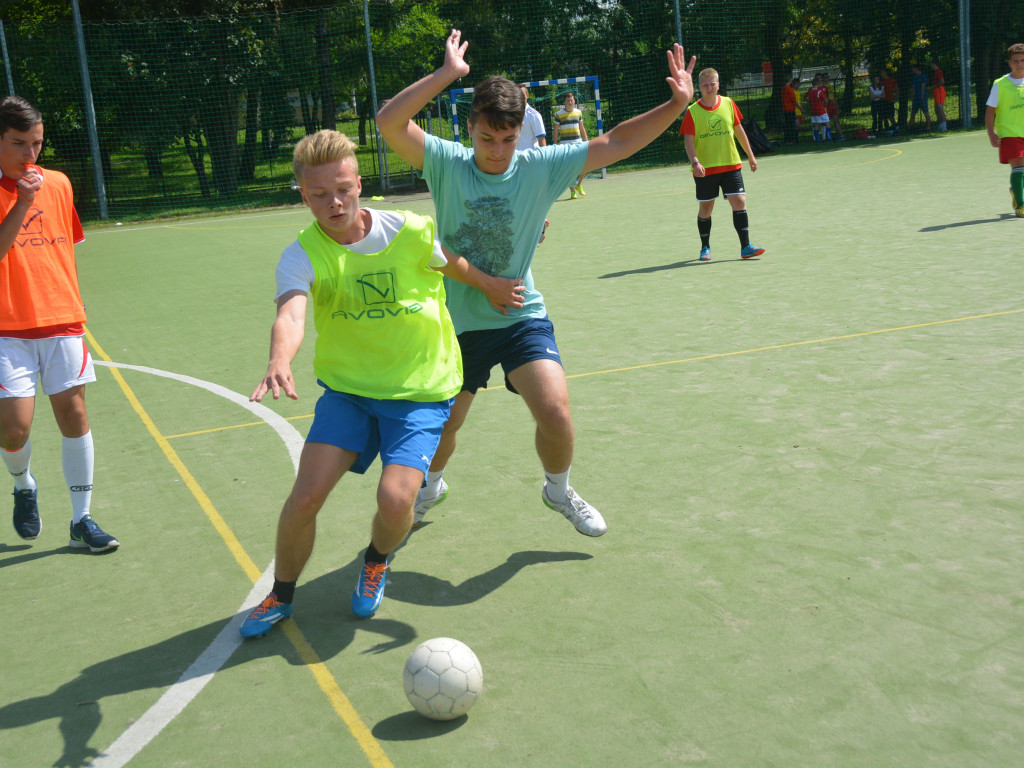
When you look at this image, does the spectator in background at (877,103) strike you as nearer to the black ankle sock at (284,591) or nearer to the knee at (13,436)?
the knee at (13,436)

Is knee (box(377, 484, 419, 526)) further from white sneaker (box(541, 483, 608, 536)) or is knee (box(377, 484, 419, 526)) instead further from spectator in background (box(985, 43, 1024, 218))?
spectator in background (box(985, 43, 1024, 218))

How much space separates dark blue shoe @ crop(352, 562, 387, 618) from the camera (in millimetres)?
3764

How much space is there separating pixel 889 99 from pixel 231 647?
30.3m

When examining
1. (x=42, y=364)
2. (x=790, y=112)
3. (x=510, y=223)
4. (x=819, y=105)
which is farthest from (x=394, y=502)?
(x=790, y=112)

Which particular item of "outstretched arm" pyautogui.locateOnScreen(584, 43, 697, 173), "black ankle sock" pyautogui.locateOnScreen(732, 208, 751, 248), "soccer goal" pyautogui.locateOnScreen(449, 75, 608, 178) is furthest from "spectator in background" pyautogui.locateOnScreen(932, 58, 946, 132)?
"outstretched arm" pyautogui.locateOnScreen(584, 43, 697, 173)

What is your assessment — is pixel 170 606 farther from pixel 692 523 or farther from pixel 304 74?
pixel 304 74

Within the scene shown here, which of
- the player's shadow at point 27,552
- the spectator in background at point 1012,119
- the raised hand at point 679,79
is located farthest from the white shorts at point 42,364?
the spectator in background at point 1012,119

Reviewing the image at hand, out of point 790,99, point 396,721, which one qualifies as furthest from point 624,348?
point 790,99

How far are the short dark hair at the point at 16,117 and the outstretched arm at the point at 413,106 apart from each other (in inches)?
59.5

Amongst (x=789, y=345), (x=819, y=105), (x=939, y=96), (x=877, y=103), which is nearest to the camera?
(x=789, y=345)

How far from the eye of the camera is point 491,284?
4168 mm

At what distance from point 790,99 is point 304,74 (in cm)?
1404

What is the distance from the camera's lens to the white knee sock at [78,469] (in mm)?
4719

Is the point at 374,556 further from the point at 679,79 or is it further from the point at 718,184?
the point at 718,184
